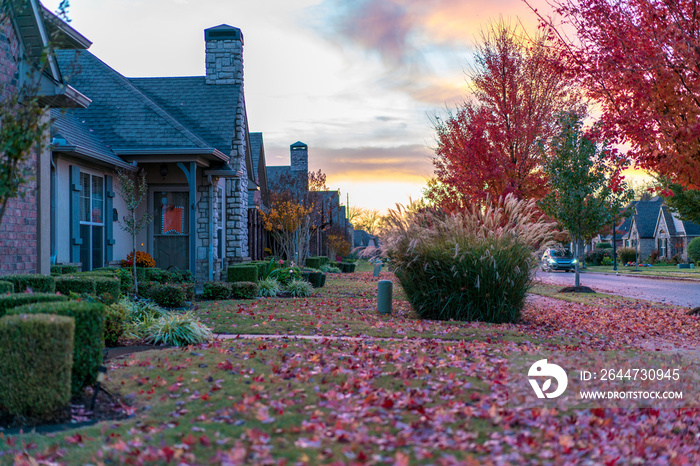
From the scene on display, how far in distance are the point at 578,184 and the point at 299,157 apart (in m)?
23.6

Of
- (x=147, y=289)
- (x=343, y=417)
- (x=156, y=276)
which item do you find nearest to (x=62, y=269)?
(x=147, y=289)

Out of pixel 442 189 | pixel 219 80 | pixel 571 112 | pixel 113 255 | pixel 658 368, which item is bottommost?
pixel 658 368

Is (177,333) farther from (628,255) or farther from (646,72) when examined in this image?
(628,255)

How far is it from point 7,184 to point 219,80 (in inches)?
561

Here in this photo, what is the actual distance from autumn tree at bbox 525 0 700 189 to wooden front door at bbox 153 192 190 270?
1047 centimetres

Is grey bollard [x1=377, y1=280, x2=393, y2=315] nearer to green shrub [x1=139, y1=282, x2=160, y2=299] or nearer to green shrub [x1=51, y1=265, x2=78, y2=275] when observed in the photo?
green shrub [x1=139, y1=282, x2=160, y2=299]

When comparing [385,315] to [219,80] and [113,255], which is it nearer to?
[113,255]

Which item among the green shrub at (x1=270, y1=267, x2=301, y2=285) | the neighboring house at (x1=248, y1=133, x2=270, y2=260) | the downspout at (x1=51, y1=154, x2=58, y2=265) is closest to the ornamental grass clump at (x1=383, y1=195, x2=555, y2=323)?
the green shrub at (x1=270, y1=267, x2=301, y2=285)

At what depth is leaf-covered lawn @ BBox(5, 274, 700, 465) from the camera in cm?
385

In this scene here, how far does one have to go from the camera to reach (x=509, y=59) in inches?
710

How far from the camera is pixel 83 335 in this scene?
506cm

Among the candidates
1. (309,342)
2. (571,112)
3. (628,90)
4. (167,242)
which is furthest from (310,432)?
(571,112)

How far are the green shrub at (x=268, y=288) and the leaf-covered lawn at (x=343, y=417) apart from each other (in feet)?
21.9

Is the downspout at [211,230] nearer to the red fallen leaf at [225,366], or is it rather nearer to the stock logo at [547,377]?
the red fallen leaf at [225,366]
